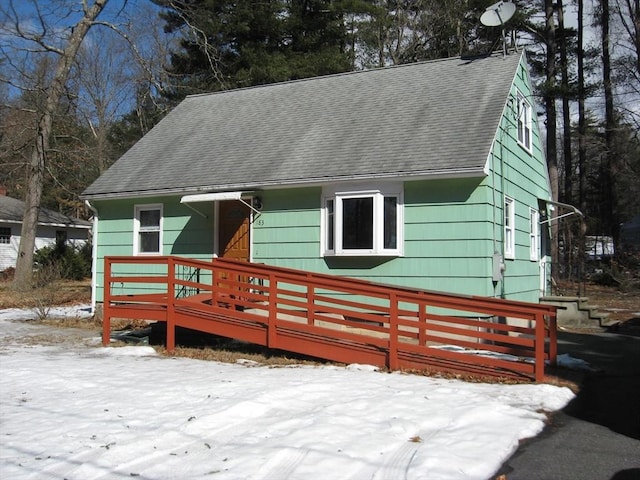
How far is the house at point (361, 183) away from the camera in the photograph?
988cm

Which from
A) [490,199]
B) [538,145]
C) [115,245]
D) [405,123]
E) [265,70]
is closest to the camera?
[490,199]

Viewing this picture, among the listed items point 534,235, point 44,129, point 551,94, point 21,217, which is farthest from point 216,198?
point 21,217

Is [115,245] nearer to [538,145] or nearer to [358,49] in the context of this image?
[538,145]

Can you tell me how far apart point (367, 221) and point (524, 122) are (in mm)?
5493

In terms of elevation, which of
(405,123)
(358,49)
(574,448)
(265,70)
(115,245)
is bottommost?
(574,448)

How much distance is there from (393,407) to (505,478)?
1682 millimetres

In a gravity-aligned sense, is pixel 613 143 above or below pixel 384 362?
above

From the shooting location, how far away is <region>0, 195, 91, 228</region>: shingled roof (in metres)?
29.3

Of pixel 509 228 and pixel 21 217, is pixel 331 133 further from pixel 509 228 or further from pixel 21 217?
pixel 21 217

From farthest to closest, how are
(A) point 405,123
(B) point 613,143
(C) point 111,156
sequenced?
(C) point 111,156 < (B) point 613,143 < (A) point 405,123

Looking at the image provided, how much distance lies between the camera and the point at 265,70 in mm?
22969

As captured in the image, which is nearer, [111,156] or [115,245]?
[115,245]

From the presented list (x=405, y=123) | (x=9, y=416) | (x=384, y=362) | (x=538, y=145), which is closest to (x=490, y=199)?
(x=405, y=123)

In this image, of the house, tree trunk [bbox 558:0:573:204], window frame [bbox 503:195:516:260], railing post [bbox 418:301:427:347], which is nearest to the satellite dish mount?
the house
